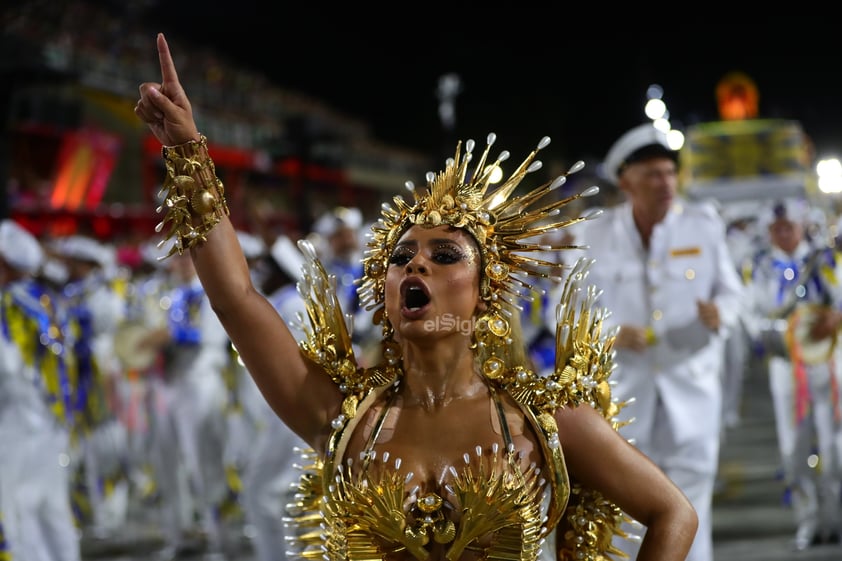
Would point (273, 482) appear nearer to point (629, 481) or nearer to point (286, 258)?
point (286, 258)

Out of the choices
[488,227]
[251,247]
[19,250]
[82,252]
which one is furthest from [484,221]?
[82,252]

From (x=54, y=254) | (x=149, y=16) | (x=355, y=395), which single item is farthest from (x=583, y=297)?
(x=149, y=16)

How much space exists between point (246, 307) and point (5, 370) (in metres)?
4.26

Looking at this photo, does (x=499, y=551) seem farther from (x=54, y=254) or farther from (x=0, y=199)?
(x=54, y=254)

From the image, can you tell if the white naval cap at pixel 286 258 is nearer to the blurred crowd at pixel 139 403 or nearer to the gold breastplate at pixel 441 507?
the blurred crowd at pixel 139 403

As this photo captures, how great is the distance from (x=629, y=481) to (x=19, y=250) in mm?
5182

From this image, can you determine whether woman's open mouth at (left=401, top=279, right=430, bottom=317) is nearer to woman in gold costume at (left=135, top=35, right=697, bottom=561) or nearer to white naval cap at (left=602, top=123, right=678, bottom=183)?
woman in gold costume at (left=135, top=35, right=697, bottom=561)

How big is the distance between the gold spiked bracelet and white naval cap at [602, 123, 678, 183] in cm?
340

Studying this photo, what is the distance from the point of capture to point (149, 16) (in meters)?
32.4

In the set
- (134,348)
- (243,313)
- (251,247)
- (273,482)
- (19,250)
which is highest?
(251,247)

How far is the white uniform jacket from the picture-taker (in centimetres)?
579

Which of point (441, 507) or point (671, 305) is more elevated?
point (671, 305)

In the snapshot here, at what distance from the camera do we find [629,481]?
288 centimetres

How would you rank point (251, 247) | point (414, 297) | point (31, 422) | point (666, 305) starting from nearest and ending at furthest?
point (414, 297)
point (666, 305)
point (31, 422)
point (251, 247)
